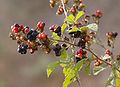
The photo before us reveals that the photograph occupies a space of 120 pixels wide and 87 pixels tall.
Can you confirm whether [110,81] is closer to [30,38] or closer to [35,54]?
[30,38]

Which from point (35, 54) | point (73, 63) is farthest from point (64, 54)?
point (35, 54)

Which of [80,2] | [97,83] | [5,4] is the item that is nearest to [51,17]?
[5,4]

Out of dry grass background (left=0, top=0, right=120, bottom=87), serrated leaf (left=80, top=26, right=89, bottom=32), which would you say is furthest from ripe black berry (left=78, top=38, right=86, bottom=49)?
dry grass background (left=0, top=0, right=120, bottom=87)

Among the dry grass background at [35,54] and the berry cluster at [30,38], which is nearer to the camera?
the berry cluster at [30,38]

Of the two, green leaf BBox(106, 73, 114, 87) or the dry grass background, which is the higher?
green leaf BBox(106, 73, 114, 87)

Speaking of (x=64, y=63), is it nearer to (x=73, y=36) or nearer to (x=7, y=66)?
(x=73, y=36)

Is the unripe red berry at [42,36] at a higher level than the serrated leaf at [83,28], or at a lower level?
higher

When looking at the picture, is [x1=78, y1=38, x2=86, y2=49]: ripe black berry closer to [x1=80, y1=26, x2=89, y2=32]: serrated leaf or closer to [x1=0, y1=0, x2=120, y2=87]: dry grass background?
[x1=80, y1=26, x2=89, y2=32]: serrated leaf

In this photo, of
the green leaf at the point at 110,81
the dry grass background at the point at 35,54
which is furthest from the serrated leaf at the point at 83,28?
the dry grass background at the point at 35,54

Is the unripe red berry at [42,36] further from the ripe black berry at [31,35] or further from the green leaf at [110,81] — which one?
the green leaf at [110,81]
